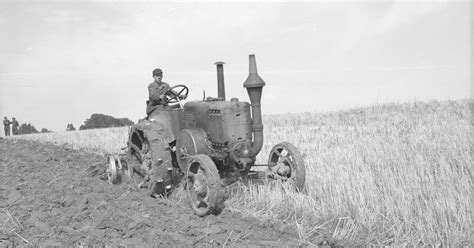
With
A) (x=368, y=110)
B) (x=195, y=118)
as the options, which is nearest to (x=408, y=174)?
(x=195, y=118)

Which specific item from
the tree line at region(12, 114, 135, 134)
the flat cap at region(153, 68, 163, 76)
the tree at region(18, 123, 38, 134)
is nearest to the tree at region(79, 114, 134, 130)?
the tree line at region(12, 114, 135, 134)

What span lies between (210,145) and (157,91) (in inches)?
56.9

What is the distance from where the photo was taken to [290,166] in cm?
629

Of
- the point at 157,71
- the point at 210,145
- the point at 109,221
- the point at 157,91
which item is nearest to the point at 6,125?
the point at 157,71

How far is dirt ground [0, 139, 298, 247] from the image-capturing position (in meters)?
4.49

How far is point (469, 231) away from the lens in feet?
13.3

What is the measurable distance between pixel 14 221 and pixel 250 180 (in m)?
3.25

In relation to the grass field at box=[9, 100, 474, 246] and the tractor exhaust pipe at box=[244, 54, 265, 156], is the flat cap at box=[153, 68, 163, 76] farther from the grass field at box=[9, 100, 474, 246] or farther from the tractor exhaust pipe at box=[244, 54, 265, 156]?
the grass field at box=[9, 100, 474, 246]

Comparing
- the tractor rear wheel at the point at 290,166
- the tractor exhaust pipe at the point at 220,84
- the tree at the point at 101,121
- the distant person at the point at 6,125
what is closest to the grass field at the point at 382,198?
the tractor rear wheel at the point at 290,166

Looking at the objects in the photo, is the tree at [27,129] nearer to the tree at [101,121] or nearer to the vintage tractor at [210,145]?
the tree at [101,121]

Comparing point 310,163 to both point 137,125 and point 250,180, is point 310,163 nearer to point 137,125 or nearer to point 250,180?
point 250,180

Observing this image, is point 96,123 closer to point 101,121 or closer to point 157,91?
point 101,121

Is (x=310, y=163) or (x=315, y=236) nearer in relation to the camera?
(x=315, y=236)

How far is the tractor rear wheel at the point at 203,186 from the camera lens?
5180mm
